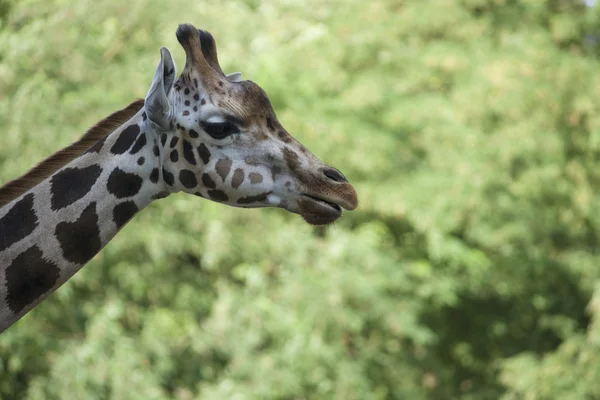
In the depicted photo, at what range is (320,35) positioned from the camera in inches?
469

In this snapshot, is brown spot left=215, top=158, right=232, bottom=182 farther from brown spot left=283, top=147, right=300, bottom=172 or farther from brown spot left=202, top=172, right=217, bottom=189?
brown spot left=283, top=147, right=300, bottom=172

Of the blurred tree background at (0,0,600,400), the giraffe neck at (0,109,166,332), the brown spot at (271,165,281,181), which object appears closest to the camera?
the giraffe neck at (0,109,166,332)

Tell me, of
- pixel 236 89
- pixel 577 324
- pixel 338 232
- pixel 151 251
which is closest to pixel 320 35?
pixel 338 232

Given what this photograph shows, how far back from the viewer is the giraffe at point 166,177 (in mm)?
3160

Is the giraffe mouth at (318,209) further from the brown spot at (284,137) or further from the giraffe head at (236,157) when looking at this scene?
the brown spot at (284,137)

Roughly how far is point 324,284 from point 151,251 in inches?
74.1

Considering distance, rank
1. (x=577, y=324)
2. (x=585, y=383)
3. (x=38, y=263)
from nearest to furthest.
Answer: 1. (x=38, y=263)
2. (x=585, y=383)
3. (x=577, y=324)

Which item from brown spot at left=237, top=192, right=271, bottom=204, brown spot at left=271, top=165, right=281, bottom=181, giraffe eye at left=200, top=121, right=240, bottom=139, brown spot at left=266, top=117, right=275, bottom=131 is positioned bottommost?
brown spot at left=237, top=192, right=271, bottom=204

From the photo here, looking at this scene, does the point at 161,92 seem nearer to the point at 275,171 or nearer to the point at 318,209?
the point at 275,171

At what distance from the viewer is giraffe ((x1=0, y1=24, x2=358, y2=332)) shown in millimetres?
3160

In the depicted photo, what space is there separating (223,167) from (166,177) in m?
0.20

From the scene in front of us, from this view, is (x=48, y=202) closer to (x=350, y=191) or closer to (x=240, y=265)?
(x=350, y=191)

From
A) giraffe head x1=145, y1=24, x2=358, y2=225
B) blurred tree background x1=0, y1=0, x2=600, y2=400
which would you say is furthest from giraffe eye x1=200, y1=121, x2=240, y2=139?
blurred tree background x1=0, y1=0, x2=600, y2=400

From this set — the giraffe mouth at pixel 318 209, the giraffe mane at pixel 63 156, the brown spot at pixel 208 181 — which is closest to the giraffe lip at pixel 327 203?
the giraffe mouth at pixel 318 209
